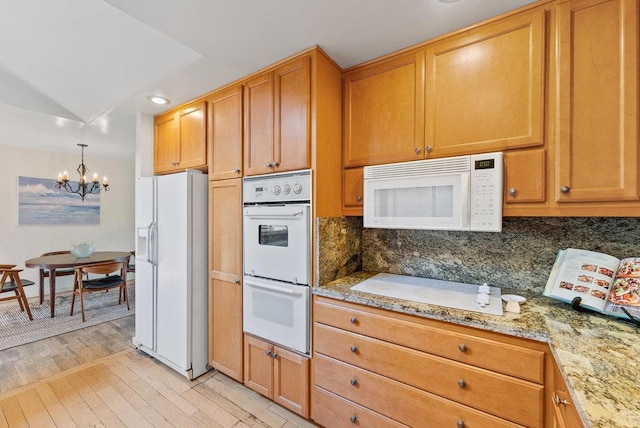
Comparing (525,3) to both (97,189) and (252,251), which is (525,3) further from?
(97,189)

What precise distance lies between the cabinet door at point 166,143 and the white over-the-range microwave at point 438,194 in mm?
1917

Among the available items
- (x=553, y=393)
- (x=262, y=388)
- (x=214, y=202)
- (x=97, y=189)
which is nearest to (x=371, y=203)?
(x=553, y=393)

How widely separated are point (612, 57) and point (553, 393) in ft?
4.72

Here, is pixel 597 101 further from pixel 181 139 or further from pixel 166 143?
pixel 166 143

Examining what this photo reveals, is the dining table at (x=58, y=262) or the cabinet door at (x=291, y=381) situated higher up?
the dining table at (x=58, y=262)

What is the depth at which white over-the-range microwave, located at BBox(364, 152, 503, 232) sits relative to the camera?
1376mm

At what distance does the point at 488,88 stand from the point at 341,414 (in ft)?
6.61

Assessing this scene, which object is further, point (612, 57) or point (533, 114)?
point (533, 114)

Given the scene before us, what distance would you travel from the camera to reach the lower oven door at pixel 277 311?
5.59 ft

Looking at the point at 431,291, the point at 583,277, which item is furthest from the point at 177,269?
the point at 583,277

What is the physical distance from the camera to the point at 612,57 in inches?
46.5

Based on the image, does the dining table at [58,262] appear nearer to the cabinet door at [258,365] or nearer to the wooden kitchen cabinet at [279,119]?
the cabinet door at [258,365]

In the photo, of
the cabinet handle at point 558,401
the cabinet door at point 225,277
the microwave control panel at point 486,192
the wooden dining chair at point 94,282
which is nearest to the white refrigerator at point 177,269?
the cabinet door at point 225,277

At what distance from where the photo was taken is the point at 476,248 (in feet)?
5.74
